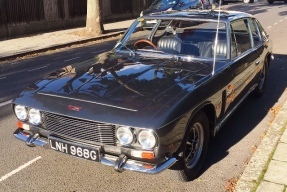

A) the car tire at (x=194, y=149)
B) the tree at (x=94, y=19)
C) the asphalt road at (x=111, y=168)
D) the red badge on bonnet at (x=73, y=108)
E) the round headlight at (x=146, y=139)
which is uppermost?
the tree at (x=94, y=19)

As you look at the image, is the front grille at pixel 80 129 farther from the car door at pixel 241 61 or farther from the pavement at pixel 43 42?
the pavement at pixel 43 42

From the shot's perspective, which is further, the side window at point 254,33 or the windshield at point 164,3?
the windshield at point 164,3

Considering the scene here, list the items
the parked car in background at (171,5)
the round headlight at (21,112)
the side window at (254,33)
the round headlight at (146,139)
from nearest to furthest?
the round headlight at (146,139), the round headlight at (21,112), the side window at (254,33), the parked car in background at (171,5)

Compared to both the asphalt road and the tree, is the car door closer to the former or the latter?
the asphalt road

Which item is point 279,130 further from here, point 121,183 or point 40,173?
point 40,173

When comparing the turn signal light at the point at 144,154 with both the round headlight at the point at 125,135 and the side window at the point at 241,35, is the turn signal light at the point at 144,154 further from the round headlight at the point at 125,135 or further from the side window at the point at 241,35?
the side window at the point at 241,35

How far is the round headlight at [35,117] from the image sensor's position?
10.8 feet

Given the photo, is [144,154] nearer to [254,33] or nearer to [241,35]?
[241,35]

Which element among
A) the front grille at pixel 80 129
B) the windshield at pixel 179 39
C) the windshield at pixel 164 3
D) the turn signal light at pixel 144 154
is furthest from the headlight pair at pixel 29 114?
Answer: the windshield at pixel 164 3

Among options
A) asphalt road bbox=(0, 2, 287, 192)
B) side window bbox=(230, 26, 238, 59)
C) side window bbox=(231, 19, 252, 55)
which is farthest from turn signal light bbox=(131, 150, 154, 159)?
side window bbox=(231, 19, 252, 55)

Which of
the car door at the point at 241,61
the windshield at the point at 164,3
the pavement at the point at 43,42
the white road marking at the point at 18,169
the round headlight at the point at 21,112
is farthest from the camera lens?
the windshield at the point at 164,3

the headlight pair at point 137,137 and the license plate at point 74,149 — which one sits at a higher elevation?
the headlight pair at point 137,137

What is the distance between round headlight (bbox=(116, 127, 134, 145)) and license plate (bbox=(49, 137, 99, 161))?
0.24 meters

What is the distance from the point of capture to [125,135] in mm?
2928
